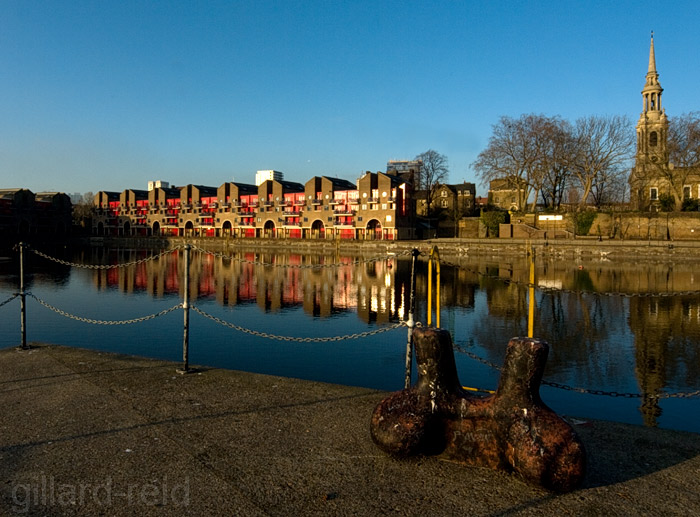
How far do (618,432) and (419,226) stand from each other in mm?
82768

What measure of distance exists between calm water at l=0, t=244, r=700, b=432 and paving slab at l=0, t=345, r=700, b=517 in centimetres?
248

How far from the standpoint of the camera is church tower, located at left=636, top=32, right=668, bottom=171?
223 feet

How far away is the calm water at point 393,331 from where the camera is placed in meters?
10.5

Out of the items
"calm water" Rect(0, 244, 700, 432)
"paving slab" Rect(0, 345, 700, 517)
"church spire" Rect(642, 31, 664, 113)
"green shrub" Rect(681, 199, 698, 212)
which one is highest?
"church spire" Rect(642, 31, 664, 113)

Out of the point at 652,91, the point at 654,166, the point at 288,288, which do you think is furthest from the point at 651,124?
the point at 288,288

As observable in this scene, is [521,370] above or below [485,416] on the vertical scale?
above

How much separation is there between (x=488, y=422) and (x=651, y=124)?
3289 inches

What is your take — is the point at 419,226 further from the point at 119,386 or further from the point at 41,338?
the point at 119,386

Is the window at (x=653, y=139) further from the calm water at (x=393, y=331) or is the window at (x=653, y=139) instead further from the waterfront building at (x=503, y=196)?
the calm water at (x=393, y=331)

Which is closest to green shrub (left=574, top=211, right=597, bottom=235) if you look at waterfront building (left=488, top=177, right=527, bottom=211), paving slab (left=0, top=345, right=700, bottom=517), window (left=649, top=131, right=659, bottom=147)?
window (left=649, top=131, right=659, bottom=147)

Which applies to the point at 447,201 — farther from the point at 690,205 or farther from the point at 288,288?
the point at 288,288

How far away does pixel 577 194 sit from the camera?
115562 mm

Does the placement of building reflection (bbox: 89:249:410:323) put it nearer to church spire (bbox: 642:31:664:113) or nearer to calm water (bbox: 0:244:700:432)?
calm water (bbox: 0:244:700:432)

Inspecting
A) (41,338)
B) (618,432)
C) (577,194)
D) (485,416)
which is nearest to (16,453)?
(485,416)
